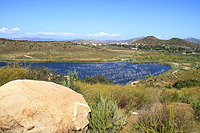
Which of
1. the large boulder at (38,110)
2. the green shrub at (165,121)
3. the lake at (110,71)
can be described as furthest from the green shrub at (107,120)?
the lake at (110,71)

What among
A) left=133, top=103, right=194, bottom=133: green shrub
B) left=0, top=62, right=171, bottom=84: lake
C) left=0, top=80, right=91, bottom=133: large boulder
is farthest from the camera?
left=0, top=62, right=171, bottom=84: lake

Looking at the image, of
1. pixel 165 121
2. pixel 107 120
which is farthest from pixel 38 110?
pixel 165 121

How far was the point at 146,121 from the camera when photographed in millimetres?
4586

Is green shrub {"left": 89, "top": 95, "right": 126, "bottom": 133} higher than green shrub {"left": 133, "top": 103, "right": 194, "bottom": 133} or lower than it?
lower

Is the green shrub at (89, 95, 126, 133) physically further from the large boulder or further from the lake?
the lake

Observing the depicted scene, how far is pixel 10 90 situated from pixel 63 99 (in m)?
1.58

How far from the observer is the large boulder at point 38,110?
13.6 feet

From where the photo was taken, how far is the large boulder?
13.6 ft

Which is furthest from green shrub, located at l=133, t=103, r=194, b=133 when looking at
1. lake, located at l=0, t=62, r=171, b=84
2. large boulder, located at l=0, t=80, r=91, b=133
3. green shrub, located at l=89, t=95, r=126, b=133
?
lake, located at l=0, t=62, r=171, b=84

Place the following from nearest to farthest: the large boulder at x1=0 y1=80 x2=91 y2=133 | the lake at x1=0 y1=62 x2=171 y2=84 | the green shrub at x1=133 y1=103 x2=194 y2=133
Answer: the large boulder at x1=0 y1=80 x2=91 y2=133 < the green shrub at x1=133 y1=103 x2=194 y2=133 < the lake at x1=0 y1=62 x2=171 y2=84

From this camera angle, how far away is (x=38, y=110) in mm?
4324

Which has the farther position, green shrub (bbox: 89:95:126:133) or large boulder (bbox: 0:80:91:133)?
green shrub (bbox: 89:95:126:133)

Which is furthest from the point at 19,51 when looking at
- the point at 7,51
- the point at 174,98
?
the point at 174,98

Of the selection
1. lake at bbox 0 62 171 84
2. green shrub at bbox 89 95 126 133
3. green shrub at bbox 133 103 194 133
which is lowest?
lake at bbox 0 62 171 84
